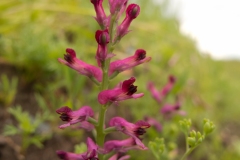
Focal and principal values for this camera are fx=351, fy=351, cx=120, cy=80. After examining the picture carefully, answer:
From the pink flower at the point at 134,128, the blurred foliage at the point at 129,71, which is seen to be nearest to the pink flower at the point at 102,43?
the pink flower at the point at 134,128

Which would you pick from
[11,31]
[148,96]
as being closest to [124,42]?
[148,96]

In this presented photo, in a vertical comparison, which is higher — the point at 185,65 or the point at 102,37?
the point at 185,65

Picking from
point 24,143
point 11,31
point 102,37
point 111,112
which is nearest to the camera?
point 102,37

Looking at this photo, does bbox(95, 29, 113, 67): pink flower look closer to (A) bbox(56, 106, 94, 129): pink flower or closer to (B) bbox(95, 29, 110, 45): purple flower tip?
(B) bbox(95, 29, 110, 45): purple flower tip

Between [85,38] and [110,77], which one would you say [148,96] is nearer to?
[85,38]

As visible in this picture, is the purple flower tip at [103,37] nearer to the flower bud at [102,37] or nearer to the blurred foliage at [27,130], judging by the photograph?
the flower bud at [102,37]

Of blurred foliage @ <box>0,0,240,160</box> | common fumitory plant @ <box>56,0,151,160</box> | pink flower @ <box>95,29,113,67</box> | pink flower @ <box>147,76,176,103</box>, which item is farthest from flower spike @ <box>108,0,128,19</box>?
pink flower @ <box>147,76,176,103</box>

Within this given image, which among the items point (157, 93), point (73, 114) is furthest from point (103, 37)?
point (157, 93)
